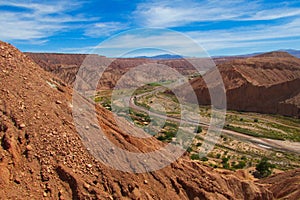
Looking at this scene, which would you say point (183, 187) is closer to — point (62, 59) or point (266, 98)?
point (266, 98)

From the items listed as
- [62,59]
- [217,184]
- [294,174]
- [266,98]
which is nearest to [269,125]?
[266,98]

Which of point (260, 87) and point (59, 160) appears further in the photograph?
point (260, 87)

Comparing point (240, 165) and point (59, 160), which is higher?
point (59, 160)

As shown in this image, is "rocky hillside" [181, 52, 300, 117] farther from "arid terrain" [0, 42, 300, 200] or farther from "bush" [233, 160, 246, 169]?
Result: "arid terrain" [0, 42, 300, 200]

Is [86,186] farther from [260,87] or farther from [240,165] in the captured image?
[260,87]

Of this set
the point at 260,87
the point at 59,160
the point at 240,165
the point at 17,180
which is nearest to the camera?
the point at 17,180

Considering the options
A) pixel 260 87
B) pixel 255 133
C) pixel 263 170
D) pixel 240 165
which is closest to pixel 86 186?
pixel 263 170

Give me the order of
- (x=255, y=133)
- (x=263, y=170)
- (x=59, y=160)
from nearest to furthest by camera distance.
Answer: (x=59, y=160), (x=263, y=170), (x=255, y=133)

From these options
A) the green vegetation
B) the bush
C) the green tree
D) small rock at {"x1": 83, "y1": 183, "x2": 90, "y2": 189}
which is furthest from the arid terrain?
the green vegetation
